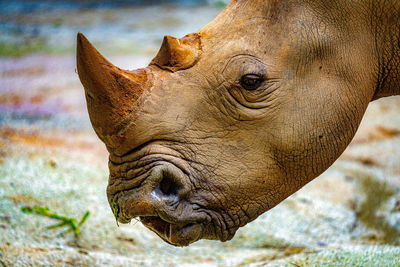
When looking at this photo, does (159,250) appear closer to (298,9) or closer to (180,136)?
(180,136)

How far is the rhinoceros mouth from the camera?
8.92ft

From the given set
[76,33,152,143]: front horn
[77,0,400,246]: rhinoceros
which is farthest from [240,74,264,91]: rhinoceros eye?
[76,33,152,143]: front horn

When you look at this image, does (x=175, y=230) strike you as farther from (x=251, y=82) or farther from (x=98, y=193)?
(x=98, y=193)

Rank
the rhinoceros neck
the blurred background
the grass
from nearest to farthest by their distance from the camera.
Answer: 1. the rhinoceros neck
2. the blurred background
3. the grass

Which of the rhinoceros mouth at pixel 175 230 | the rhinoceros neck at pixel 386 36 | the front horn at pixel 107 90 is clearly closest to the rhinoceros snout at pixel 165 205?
the rhinoceros mouth at pixel 175 230

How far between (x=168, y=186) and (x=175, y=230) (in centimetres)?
26

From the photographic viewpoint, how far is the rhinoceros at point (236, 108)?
2.63 metres

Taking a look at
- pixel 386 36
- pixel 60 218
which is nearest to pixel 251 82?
pixel 386 36

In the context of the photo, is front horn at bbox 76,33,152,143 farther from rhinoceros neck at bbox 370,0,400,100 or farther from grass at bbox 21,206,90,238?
grass at bbox 21,206,90,238

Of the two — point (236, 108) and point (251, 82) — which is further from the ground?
point (251, 82)

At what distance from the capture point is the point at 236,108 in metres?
2.78

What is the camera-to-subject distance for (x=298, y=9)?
2.89 meters

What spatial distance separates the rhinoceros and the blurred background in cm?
125

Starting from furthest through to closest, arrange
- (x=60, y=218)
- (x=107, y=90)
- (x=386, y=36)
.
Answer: (x=60, y=218), (x=386, y=36), (x=107, y=90)
